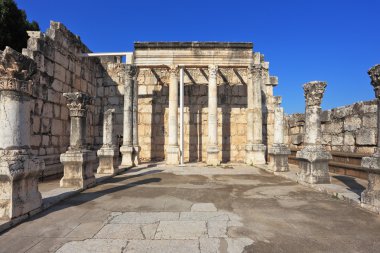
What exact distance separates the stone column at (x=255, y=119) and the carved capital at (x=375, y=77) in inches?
342

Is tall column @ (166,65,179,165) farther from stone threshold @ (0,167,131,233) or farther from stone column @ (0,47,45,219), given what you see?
stone column @ (0,47,45,219)

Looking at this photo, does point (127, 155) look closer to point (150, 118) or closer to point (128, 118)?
point (128, 118)

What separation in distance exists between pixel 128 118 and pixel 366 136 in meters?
11.1

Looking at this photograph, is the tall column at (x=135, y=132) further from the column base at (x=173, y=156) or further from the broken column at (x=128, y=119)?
the column base at (x=173, y=156)

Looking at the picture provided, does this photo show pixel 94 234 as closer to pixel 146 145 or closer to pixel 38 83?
pixel 38 83

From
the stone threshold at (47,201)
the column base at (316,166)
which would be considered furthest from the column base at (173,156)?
the column base at (316,166)

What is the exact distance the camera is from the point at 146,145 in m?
16.4

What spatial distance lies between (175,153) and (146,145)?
125 inches

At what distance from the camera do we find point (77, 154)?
7.44 m

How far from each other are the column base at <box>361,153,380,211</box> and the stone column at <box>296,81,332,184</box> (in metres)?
2.30

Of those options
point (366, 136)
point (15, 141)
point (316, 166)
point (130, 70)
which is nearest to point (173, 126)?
point (130, 70)

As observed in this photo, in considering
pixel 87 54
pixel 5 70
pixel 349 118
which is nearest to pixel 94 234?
pixel 5 70

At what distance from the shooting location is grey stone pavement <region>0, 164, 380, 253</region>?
145 inches

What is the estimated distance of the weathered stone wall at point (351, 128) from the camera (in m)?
9.88
